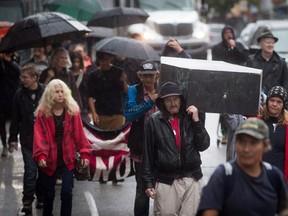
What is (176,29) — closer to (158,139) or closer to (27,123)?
(27,123)

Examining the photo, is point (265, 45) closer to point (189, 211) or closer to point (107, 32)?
point (189, 211)

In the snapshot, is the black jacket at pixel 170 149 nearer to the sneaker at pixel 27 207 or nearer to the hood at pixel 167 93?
the hood at pixel 167 93

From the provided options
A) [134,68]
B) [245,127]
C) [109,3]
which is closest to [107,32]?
[109,3]

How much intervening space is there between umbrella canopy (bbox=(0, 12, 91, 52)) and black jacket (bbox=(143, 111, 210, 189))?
4.59 metres

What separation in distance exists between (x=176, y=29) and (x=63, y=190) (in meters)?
17.1

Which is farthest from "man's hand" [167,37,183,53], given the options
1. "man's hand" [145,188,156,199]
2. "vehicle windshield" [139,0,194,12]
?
"vehicle windshield" [139,0,194,12]

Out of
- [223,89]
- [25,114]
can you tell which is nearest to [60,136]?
[25,114]

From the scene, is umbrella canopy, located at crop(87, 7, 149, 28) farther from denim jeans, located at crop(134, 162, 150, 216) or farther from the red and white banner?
denim jeans, located at crop(134, 162, 150, 216)

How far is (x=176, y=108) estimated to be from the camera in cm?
777

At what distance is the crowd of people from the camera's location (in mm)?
5512

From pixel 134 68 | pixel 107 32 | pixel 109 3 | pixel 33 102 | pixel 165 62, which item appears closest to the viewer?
pixel 165 62

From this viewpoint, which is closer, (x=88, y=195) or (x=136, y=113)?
(x=136, y=113)

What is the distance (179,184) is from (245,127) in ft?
7.71

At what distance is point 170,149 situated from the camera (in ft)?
25.3
